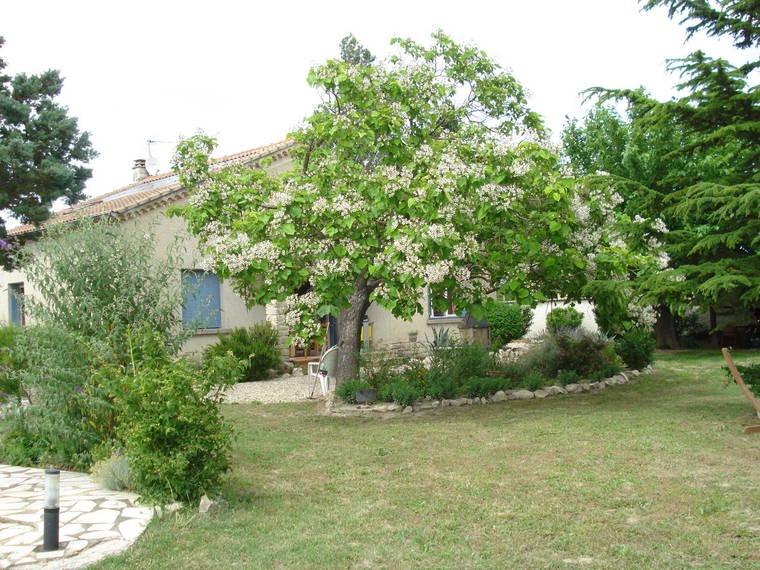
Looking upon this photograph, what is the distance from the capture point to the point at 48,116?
1590cm

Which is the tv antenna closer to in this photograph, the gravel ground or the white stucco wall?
the white stucco wall

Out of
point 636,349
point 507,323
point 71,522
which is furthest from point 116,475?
point 507,323

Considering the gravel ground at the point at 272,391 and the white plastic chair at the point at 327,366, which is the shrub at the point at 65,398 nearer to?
the gravel ground at the point at 272,391

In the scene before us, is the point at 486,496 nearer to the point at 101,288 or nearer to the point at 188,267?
the point at 101,288

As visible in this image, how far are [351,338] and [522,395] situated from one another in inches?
122

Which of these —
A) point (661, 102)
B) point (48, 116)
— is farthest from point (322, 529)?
point (48, 116)

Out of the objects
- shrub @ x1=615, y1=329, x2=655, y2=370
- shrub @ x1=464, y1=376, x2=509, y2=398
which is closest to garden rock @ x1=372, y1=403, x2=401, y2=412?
shrub @ x1=464, y1=376, x2=509, y2=398

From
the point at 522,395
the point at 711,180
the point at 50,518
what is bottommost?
the point at 50,518

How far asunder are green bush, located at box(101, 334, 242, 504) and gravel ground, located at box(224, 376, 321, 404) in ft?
19.9

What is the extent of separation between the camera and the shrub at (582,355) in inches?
523

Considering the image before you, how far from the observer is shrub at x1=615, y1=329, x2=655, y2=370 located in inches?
582

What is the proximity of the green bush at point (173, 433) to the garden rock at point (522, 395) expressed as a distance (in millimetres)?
6853

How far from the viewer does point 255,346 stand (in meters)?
15.1

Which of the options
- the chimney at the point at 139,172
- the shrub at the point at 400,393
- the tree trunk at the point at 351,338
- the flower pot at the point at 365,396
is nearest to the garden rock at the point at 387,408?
the shrub at the point at 400,393
